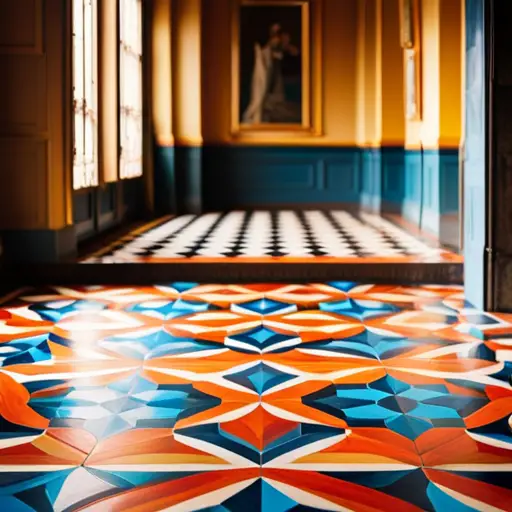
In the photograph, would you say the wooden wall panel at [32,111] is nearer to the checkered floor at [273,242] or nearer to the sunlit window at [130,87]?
the checkered floor at [273,242]

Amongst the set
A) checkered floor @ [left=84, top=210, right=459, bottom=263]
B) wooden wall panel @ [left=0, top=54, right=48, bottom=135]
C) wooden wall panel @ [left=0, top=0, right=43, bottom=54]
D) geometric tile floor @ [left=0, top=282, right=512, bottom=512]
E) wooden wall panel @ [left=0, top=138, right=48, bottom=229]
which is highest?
wooden wall panel @ [left=0, top=0, right=43, bottom=54]

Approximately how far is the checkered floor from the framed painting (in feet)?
7.09

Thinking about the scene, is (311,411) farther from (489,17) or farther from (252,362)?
(489,17)

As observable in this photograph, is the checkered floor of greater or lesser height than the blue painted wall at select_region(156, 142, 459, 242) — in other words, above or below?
below

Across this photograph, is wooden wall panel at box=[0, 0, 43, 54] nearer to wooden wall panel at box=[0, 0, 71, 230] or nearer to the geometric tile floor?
wooden wall panel at box=[0, 0, 71, 230]

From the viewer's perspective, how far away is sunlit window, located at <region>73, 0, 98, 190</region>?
7.08 meters

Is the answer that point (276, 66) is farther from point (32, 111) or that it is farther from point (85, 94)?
point (32, 111)

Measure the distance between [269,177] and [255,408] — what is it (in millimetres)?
9912

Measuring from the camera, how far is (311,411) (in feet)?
9.36

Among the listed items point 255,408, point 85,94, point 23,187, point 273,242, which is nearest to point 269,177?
point 273,242

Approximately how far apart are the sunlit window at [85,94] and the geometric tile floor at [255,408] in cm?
269

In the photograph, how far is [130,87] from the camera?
9922mm

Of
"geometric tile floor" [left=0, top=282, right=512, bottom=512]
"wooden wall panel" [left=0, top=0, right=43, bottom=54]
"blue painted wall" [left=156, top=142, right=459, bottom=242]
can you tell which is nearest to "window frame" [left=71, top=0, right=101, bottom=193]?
"wooden wall panel" [left=0, top=0, right=43, bottom=54]

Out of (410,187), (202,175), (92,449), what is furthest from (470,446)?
(202,175)
